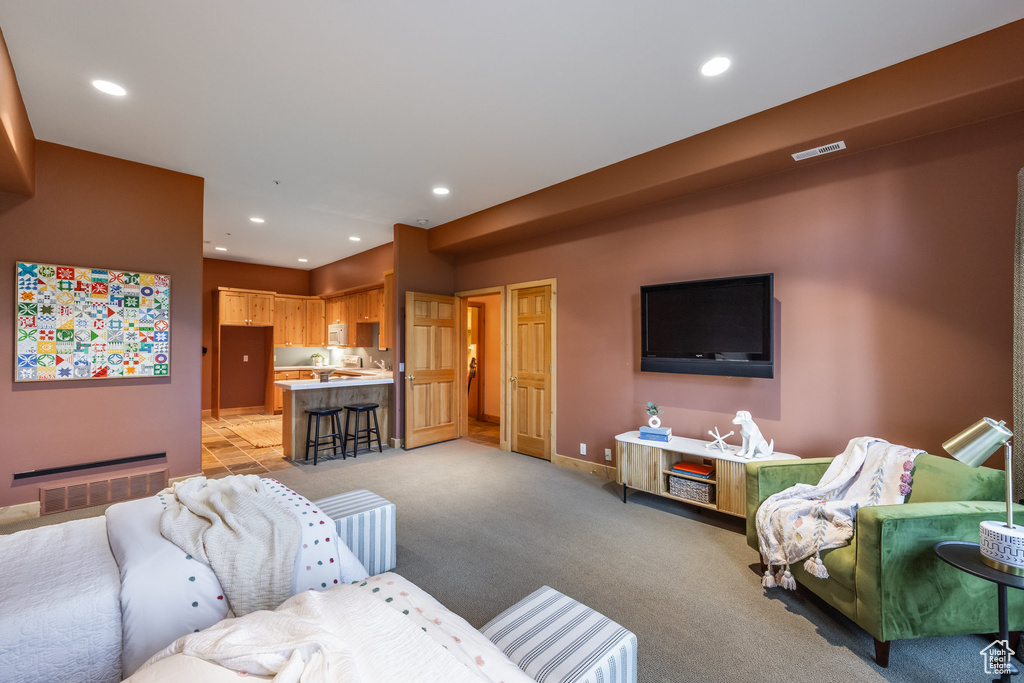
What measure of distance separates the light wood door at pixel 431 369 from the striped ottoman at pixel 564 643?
442 cm

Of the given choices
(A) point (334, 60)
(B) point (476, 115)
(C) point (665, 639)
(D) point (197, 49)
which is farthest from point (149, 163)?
(C) point (665, 639)

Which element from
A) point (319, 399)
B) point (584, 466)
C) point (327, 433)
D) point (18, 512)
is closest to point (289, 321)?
point (319, 399)

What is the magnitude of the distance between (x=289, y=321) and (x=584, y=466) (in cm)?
718

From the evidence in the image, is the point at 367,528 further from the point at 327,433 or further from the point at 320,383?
the point at 327,433

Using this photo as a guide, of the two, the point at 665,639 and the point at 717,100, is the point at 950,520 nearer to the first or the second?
the point at 665,639

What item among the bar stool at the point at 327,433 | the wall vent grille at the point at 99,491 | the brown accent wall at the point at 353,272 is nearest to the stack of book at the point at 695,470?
the bar stool at the point at 327,433

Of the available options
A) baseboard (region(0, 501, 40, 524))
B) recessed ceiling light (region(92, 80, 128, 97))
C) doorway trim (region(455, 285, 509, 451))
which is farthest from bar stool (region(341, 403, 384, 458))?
recessed ceiling light (region(92, 80, 128, 97))

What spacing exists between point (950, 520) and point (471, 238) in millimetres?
4927

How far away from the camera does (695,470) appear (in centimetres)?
356

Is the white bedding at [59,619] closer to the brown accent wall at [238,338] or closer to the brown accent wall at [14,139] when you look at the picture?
the brown accent wall at [14,139]

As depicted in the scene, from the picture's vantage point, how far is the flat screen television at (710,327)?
3.43m

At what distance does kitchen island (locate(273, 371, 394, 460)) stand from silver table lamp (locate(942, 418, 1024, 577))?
18.3 feet

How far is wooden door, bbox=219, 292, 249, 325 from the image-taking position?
8.10 m

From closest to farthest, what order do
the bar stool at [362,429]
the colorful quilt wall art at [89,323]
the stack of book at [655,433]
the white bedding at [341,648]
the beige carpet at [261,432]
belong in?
the white bedding at [341,648]
the colorful quilt wall art at [89,323]
the stack of book at [655,433]
the bar stool at [362,429]
the beige carpet at [261,432]
